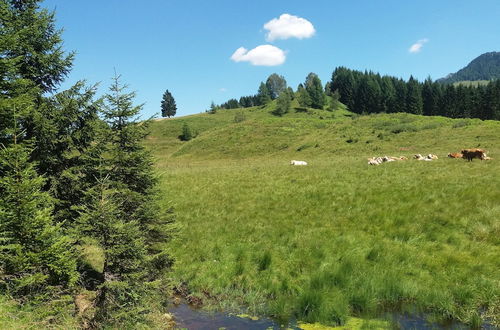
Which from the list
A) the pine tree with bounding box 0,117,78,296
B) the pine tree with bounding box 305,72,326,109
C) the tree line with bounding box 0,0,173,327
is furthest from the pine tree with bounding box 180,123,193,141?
the pine tree with bounding box 0,117,78,296

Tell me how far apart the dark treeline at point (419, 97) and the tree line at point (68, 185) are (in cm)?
11386

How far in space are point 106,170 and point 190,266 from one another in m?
5.58

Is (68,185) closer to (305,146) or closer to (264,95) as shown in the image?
(305,146)

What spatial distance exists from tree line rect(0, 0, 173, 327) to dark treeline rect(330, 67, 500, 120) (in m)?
114

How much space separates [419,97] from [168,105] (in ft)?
389

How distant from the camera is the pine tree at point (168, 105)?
565 feet

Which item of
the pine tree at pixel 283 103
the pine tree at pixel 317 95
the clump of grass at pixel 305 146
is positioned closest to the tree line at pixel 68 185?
the clump of grass at pixel 305 146

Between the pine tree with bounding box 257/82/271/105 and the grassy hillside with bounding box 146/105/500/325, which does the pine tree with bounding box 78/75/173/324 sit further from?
the pine tree with bounding box 257/82/271/105

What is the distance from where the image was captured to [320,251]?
536 inches

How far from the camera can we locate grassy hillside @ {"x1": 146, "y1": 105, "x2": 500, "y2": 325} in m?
10.4

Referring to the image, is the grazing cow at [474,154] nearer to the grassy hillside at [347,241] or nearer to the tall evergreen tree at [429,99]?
the grassy hillside at [347,241]

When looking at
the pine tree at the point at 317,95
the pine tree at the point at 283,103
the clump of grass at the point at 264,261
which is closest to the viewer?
the clump of grass at the point at 264,261

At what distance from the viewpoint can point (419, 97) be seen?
12375 cm

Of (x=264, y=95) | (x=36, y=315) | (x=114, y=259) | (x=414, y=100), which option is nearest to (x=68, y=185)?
(x=114, y=259)
